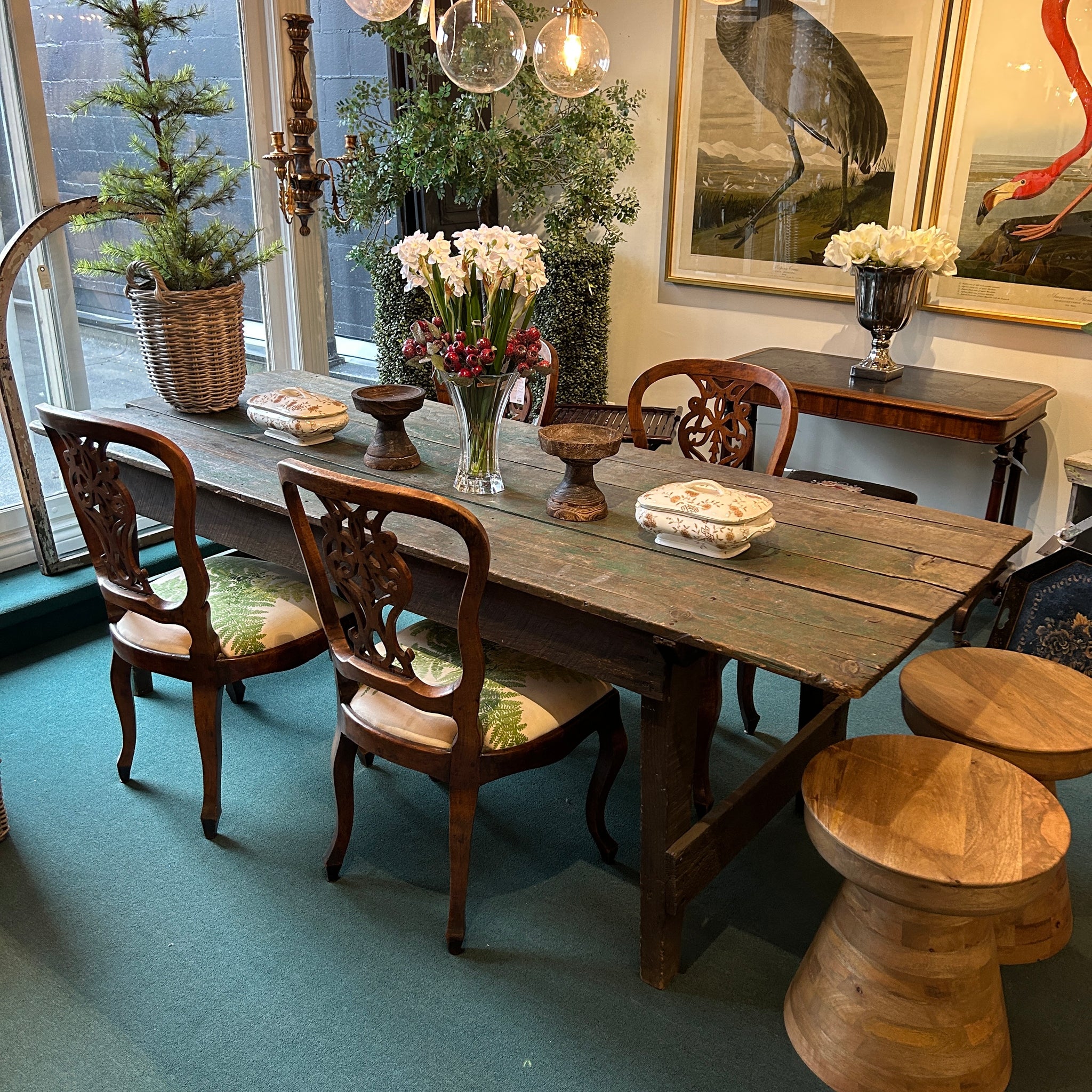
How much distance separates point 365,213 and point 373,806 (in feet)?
7.65

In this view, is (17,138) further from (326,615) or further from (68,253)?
(326,615)

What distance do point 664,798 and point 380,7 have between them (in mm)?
1649

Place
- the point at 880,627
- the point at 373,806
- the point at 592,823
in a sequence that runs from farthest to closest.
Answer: the point at 373,806, the point at 592,823, the point at 880,627

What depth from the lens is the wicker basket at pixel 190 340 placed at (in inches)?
102

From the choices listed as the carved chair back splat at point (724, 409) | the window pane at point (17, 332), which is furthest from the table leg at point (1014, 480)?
the window pane at point (17, 332)

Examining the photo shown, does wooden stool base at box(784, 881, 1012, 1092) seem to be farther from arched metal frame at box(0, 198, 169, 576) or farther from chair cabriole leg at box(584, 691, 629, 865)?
arched metal frame at box(0, 198, 169, 576)

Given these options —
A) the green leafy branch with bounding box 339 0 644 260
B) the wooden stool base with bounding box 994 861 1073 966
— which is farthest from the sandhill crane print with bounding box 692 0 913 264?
the wooden stool base with bounding box 994 861 1073 966

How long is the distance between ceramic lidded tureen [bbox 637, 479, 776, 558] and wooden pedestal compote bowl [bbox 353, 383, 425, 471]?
611 mm

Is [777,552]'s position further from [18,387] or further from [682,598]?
[18,387]

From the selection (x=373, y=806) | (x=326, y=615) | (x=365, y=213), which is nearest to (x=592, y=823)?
(x=373, y=806)

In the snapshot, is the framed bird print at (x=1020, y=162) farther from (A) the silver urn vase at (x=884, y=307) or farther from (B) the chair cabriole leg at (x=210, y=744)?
(B) the chair cabriole leg at (x=210, y=744)

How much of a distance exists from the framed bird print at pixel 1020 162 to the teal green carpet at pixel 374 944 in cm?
169

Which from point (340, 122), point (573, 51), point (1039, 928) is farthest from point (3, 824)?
point (340, 122)

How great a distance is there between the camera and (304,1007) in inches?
72.5
